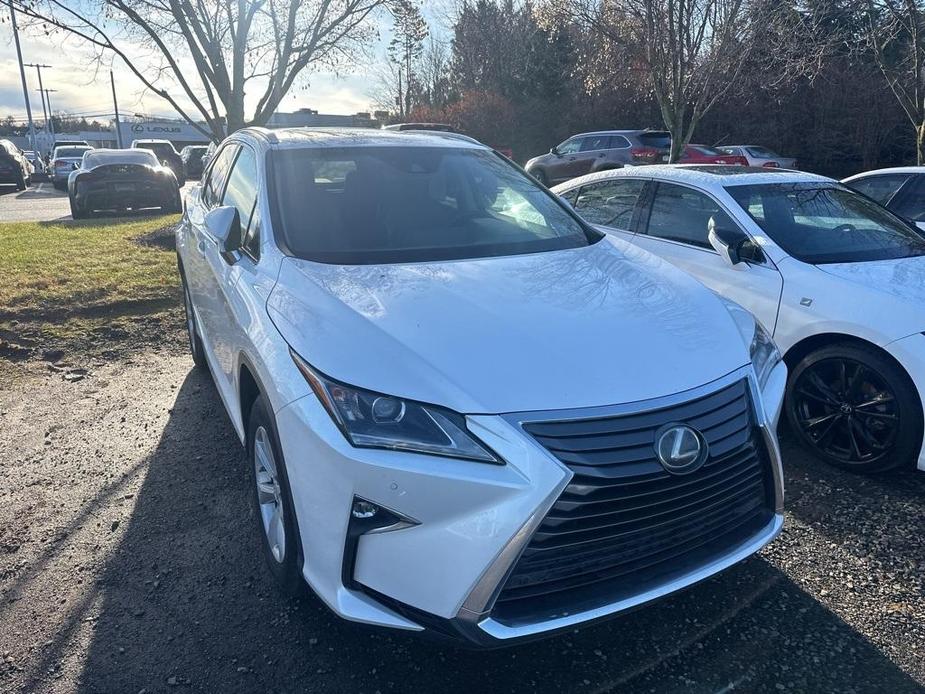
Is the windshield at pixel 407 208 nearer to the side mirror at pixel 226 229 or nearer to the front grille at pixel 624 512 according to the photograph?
the side mirror at pixel 226 229

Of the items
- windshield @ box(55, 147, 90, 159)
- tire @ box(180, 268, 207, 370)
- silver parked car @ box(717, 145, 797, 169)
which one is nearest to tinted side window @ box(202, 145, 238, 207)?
tire @ box(180, 268, 207, 370)

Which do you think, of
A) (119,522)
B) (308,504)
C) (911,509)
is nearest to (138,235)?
(119,522)

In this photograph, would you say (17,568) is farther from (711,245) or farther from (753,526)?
(711,245)

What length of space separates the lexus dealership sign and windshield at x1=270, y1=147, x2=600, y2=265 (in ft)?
187

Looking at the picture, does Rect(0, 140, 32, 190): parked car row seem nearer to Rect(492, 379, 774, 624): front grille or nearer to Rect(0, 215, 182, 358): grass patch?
Rect(0, 215, 182, 358): grass patch

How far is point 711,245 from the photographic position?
181 inches

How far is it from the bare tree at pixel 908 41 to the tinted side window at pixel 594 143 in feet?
22.0

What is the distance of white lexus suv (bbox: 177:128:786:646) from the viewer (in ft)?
6.55

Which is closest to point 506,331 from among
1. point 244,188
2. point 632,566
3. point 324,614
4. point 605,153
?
point 632,566

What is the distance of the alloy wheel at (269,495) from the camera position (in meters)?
2.53

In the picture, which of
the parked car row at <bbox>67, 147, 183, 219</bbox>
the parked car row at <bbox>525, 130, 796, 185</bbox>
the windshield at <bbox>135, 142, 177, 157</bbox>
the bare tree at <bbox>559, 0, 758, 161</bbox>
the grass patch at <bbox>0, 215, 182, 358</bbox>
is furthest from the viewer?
the windshield at <bbox>135, 142, 177, 157</bbox>

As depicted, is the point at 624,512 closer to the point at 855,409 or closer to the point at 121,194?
the point at 855,409

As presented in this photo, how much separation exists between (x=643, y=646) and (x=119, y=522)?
237cm

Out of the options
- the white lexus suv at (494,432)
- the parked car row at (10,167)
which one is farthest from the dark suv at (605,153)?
the parked car row at (10,167)
